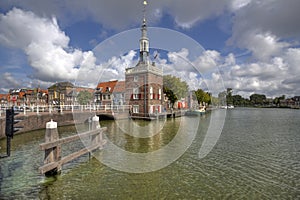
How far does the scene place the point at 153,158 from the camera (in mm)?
10031

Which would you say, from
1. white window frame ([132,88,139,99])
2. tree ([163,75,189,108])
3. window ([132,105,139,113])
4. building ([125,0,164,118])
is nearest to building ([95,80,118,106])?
tree ([163,75,189,108])

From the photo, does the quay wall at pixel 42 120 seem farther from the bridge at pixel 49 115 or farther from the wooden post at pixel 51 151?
the wooden post at pixel 51 151

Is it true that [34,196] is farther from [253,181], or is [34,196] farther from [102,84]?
[102,84]

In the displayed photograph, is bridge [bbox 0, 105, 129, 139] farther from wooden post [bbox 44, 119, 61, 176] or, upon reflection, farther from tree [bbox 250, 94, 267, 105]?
tree [bbox 250, 94, 267, 105]

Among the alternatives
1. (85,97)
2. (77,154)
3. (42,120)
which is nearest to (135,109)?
(85,97)

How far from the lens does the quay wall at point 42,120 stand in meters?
17.9

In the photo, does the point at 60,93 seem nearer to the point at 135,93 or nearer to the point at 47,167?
the point at 135,93

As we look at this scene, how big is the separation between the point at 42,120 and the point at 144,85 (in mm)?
21437

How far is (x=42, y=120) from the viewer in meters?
21.5

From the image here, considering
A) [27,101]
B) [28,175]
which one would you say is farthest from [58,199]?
[27,101]

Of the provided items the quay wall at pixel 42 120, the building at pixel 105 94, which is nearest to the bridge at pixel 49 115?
the quay wall at pixel 42 120

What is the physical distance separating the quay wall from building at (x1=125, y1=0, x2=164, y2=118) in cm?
1190

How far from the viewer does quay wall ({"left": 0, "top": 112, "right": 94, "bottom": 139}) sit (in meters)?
17.9

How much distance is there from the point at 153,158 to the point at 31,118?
15.0 m
